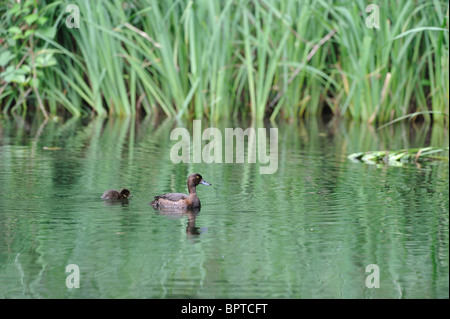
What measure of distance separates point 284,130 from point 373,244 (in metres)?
7.13

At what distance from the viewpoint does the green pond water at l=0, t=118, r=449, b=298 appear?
4.41 m

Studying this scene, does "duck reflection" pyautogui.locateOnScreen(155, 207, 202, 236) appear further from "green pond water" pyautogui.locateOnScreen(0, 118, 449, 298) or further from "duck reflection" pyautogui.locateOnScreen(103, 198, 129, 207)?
"duck reflection" pyautogui.locateOnScreen(103, 198, 129, 207)

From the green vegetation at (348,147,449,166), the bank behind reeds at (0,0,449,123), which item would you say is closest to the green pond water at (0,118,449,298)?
the green vegetation at (348,147,449,166)

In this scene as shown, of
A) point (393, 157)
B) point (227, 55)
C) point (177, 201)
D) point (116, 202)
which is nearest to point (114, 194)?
point (116, 202)

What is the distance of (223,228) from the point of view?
5.68 m

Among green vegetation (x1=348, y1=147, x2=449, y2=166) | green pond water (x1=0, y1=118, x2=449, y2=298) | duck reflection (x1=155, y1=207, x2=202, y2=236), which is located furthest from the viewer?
green vegetation (x1=348, y1=147, x2=449, y2=166)

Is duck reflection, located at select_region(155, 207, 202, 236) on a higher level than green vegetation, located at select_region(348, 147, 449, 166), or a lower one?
lower

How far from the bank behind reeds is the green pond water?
3.10m

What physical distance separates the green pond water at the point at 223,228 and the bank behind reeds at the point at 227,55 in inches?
122

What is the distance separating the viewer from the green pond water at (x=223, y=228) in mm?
4410

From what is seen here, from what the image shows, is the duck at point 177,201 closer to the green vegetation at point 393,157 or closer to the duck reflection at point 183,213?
the duck reflection at point 183,213

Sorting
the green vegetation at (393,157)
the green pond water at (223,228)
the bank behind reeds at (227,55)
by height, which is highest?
the bank behind reeds at (227,55)

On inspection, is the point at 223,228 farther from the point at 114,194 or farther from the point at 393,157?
the point at 393,157

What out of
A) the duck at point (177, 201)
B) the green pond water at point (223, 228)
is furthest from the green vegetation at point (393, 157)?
the duck at point (177, 201)
